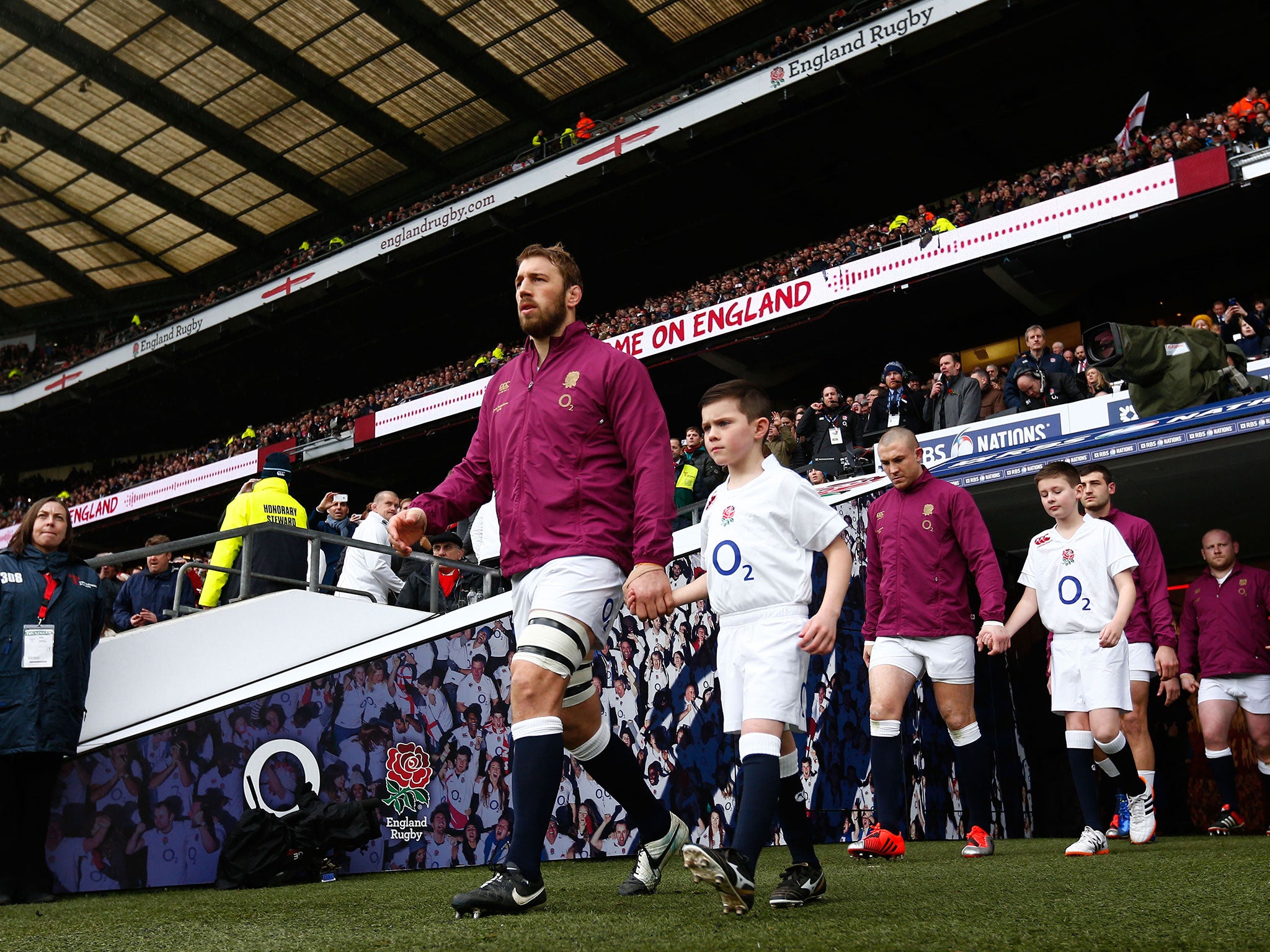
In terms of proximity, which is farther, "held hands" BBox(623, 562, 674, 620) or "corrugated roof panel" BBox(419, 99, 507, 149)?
"corrugated roof panel" BBox(419, 99, 507, 149)

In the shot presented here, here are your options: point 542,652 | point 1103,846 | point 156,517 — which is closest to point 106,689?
point 542,652

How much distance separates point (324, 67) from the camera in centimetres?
2347

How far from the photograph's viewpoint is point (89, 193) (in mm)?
28484

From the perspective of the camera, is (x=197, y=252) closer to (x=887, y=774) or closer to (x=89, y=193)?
(x=89, y=193)

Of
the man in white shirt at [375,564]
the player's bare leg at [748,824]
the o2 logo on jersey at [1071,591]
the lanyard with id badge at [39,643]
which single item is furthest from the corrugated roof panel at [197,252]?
the player's bare leg at [748,824]

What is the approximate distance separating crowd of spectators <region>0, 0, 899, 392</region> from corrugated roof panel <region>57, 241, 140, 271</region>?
1.73 meters

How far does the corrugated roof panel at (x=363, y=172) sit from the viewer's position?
26.6 metres

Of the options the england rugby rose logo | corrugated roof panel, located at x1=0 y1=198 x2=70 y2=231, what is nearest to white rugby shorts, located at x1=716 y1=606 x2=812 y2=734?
the england rugby rose logo

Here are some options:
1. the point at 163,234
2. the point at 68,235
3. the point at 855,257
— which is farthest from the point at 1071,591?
the point at 68,235

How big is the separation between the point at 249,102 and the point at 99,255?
9.67m

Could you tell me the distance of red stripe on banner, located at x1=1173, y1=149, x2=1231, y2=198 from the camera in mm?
13906

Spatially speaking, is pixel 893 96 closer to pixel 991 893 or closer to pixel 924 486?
pixel 924 486

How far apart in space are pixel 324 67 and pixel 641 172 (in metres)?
7.60

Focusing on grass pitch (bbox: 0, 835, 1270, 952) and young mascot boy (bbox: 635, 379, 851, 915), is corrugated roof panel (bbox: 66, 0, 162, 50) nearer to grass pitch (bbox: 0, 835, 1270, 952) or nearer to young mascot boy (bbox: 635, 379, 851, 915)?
grass pitch (bbox: 0, 835, 1270, 952)
